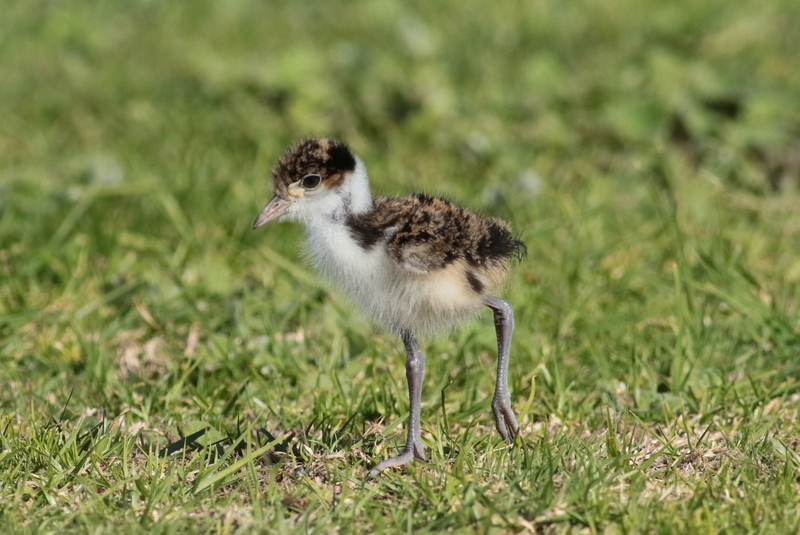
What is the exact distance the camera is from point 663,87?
6582 millimetres

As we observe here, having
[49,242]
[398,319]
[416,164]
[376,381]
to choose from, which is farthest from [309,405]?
[416,164]

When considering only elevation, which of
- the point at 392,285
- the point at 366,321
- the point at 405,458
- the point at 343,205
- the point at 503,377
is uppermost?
the point at 366,321

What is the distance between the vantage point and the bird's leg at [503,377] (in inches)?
127

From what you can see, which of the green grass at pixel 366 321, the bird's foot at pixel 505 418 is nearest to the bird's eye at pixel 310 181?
the green grass at pixel 366 321

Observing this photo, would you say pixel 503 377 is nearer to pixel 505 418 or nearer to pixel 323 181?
pixel 505 418

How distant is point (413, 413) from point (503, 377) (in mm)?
308

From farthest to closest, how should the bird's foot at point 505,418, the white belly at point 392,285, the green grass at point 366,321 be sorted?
the bird's foot at point 505,418, the white belly at point 392,285, the green grass at point 366,321

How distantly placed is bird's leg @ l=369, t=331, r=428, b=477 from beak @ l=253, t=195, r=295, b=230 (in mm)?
544

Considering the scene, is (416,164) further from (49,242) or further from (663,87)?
(49,242)

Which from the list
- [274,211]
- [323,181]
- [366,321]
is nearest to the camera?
[323,181]

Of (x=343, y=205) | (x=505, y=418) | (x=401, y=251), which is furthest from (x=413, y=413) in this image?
(x=343, y=205)

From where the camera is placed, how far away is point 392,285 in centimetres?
313

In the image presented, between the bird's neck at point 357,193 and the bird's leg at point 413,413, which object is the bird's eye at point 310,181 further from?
the bird's leg at point 413,413

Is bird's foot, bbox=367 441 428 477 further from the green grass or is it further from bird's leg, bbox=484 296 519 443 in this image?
bird's leg, bbox=484 296 519 443
